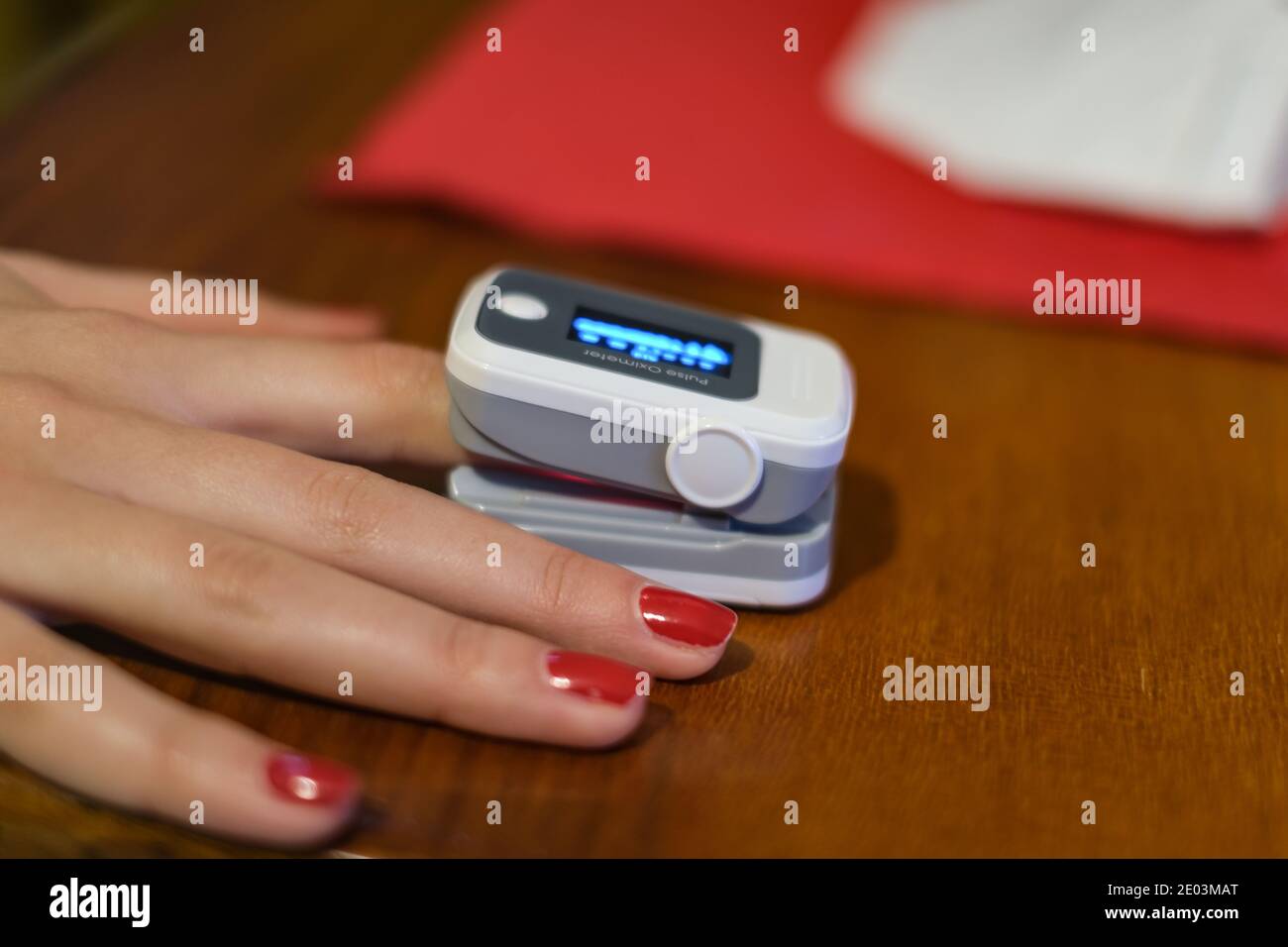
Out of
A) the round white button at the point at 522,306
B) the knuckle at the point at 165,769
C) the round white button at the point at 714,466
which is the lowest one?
the knuckle at the point at 165,769

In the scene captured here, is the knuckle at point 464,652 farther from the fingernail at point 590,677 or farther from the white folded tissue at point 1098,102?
the white folded tissue at point 1098,102

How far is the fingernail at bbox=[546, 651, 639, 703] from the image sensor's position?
63 cm

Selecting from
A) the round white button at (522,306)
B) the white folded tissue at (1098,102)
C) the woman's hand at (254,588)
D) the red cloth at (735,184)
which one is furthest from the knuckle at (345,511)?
the white folded tissue at (1098,102)

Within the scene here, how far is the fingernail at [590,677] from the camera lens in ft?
2.06

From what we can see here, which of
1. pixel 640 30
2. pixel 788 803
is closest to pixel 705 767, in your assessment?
pixel 788 803

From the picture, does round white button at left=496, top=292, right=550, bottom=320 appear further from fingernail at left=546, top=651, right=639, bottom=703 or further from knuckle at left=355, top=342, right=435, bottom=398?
fingernail at left=546, top=651, right=639, bottom=703

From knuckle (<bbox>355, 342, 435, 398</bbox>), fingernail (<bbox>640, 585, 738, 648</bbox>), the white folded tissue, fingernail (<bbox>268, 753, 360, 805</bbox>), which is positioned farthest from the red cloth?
fingernail (<bbox>268, 753, 360, 805</bbox>)

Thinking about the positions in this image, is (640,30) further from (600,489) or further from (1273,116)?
(600,489)

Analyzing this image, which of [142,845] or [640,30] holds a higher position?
[640,30]

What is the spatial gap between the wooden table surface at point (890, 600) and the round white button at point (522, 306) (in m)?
0.21

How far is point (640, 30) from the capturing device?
53.2 inches

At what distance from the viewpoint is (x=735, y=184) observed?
45.1 inches
